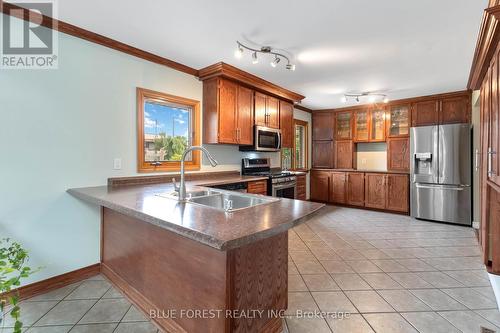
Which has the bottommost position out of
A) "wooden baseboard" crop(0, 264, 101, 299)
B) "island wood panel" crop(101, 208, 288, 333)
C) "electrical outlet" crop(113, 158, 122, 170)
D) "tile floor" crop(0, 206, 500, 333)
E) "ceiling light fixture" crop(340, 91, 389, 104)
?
"tile floor" crop(0, 206, 500, 333)

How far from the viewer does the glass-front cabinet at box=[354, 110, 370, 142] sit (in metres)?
5.50

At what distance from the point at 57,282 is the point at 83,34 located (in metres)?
2.34

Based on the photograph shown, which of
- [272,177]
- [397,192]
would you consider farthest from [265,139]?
[397,192]

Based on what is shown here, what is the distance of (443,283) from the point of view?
2330mm

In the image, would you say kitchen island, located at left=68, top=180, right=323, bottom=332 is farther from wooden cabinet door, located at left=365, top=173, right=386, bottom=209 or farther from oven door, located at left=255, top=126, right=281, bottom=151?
wooden cabinet door, located at left=365, top=173, right=386, bottom=209

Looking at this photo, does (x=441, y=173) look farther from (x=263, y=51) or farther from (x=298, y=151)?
(x=263, y=51)

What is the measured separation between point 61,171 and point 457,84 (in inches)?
221

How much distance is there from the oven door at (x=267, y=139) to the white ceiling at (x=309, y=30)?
3.08 feet

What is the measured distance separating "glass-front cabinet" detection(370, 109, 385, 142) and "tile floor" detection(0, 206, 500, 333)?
254 cm

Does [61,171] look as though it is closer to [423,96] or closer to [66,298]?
[66,298]

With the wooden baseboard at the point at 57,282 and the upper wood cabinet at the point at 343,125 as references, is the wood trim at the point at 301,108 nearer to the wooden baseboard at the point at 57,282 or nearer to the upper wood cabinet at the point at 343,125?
the upper wood cabinet at the point at 343,125

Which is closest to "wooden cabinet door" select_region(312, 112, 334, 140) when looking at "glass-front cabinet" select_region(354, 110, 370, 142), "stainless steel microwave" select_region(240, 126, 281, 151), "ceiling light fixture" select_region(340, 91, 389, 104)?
"glass-front cabinet" select_region(354, 110, 370, 142)

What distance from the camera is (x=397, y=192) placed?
194 inches

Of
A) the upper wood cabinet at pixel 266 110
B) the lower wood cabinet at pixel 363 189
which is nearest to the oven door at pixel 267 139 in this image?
the upper wood cabinet at pixel 266 110
